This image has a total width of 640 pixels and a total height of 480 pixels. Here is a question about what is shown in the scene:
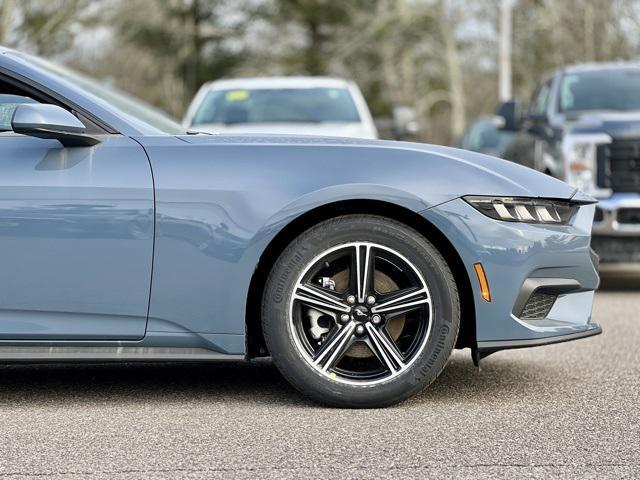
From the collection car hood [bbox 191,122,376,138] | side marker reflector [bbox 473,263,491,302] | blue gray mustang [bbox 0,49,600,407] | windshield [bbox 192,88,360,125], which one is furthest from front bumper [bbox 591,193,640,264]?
side marker reflector [bbox 473,263,491,302]

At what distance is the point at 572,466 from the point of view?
3.91 m

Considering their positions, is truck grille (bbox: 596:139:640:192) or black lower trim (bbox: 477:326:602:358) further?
truck grille (bbox: 596:139:640:192)

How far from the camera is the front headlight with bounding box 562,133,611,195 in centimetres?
966

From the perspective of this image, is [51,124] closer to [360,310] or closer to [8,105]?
[8,105]

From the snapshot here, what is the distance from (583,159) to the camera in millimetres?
9695

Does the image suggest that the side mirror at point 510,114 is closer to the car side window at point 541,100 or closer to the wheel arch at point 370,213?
the car side window at point 541,100

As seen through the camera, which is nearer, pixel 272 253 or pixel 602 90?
pixel 272 253

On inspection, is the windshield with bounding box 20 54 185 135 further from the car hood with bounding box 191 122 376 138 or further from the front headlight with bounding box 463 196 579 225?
the car hood with bounding box 191 122 376 138

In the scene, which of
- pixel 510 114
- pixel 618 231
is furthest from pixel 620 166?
pixel 510 114

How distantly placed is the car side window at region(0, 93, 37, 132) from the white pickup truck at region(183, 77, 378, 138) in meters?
5.03

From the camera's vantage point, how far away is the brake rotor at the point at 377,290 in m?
4.84

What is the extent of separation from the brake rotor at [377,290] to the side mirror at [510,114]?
6.53 meters

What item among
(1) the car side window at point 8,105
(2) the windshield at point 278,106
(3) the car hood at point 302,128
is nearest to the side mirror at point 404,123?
(2) the windshield at point 278,106

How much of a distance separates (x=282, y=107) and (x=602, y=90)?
10.2ft
